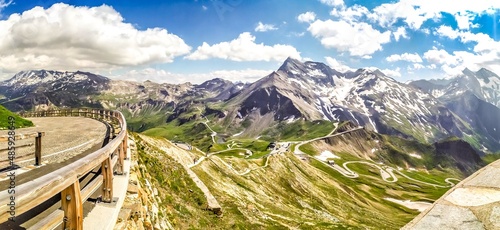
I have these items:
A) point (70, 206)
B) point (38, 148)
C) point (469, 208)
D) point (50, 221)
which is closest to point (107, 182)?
point (70, 206)

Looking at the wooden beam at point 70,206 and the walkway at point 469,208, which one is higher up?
the walkway at point 469,208

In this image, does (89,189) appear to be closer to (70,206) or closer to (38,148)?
(70,206)

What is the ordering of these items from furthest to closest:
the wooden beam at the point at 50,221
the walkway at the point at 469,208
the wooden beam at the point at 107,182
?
the wooden beam at the point at 107,182 → the wooden beam at the point at 50,221 → the walkway at the point at 469,208

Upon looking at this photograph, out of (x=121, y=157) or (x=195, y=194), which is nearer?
(x=121, y=157)

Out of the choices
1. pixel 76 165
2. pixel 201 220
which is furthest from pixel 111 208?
pixel 201 220

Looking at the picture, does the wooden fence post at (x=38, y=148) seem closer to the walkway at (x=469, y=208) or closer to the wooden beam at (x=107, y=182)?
the wooden beam at (x=107, y=182)

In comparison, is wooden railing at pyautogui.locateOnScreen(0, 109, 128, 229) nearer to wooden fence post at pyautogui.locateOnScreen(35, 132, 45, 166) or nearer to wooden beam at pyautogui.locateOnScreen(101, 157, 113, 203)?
wooden beam at pyautogui.locateOnScreen(101, 157, 113, 203)

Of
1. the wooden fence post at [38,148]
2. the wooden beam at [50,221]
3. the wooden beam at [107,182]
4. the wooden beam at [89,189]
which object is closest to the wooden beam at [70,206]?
the wooden beam at [50,221]

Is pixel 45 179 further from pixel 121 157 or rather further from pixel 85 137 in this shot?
pixel 85 137

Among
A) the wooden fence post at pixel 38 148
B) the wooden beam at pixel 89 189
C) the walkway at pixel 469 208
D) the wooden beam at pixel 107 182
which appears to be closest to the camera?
the walkway at pixel 469 208

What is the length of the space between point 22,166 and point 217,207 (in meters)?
19.4

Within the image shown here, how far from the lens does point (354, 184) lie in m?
185

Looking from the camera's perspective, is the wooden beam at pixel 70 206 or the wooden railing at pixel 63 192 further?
the wooden beam at pixel 70 206

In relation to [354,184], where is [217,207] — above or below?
above
